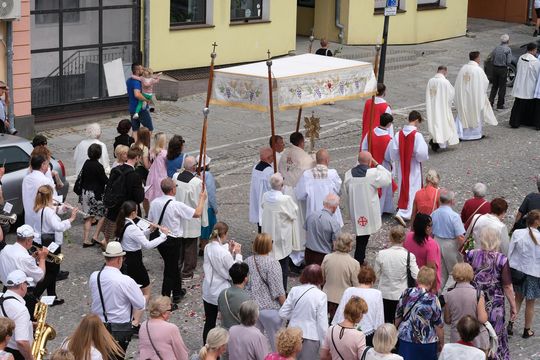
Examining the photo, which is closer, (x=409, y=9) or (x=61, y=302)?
(x=61, y=302)

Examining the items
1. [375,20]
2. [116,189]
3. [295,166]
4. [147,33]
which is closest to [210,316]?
[116,189]

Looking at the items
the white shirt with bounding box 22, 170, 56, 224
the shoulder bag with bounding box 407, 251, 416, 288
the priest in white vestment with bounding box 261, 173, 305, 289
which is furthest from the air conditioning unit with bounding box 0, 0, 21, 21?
the shoulder bag with bounding box 407, 251, 416, 288

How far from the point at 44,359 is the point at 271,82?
4579 mm

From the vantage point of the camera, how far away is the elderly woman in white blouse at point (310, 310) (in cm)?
1152

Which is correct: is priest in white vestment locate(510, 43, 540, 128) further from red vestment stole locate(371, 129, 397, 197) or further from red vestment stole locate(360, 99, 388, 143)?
red vestment stole locate(371, 129, 397, 197)

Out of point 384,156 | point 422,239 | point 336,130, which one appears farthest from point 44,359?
point 336,130

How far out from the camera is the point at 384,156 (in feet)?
57.8

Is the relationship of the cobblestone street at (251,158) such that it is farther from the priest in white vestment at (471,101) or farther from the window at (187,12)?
the window at (187,12)

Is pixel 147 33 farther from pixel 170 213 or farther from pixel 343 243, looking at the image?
pixel 343 243

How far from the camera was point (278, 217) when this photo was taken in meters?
14.3

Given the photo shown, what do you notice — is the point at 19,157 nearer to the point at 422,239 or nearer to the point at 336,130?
the point at 422,239

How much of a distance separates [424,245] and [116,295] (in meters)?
3.43

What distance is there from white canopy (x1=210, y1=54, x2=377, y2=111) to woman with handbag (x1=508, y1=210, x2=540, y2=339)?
11.8ft

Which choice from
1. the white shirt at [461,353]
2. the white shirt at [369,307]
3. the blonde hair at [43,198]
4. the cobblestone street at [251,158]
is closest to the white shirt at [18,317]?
the cobblestone street at [251,158]
